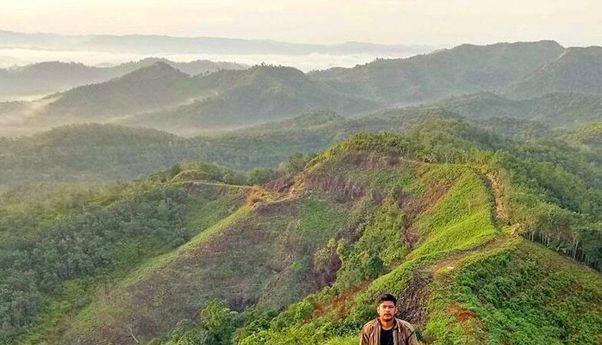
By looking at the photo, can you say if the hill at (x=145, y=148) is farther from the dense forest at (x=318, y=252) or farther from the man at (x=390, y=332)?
the man at (x=390, y=332)

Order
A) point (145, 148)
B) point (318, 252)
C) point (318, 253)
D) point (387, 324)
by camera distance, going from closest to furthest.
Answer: point (387, 324), point (318, 253), point (318, 252), point (145, 148)

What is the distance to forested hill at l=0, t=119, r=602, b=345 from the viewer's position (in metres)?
25.8

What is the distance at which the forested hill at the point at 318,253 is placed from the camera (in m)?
25.8

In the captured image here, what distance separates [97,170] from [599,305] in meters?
127

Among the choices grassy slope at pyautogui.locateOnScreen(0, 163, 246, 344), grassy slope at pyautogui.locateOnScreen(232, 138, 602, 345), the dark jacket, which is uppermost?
the dark jacket

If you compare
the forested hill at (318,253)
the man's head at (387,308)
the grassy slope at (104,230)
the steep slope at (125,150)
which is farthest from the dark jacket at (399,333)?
the steep slope at (125,150)

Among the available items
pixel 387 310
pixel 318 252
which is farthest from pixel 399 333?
pixel 318 252

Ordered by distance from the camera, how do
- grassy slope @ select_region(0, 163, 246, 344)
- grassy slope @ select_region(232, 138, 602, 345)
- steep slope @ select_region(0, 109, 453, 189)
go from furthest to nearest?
1. steep slope @ select_region(0, 109, 453, 189)
2. grassy slope @ select_region(0, 163, 246, 344)
3. grassy slope @ select_region(232, 138, 602, 345)

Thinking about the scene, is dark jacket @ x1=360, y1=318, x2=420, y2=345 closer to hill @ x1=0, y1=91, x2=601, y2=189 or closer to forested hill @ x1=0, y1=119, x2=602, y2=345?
forested hill @ x1=0, y1=119, x2=602, y2=345

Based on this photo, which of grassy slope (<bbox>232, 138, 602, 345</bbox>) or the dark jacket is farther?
grassy slope (<bbox>232, 138, 602, 345</bbox>)

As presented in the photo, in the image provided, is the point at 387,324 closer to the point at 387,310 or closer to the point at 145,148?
the point at 387,310

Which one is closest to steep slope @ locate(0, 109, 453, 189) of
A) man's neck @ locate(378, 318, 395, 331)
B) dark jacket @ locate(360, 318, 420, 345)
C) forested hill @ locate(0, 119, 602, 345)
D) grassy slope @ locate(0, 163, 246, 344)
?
forested hill @ locate(0, 119, 602, 345)

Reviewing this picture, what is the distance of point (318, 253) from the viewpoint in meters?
48.8

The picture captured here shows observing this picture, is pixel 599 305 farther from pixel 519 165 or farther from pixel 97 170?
pixel 97 170
